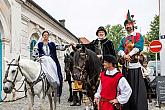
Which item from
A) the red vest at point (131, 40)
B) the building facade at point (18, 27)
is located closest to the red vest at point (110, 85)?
the red vest at point (131, 40)

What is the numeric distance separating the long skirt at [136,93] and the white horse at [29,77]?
2061mm

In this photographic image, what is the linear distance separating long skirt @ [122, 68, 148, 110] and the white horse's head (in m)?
2.25

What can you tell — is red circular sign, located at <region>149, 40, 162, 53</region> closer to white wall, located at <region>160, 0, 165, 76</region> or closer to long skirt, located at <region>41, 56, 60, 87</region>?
white wall, located at <region>160, 0, 165, 76</region>

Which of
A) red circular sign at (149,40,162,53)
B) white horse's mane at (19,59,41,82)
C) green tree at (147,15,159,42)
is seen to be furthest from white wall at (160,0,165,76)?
green tree at (147,15,159,42)

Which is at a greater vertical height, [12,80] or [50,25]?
[50,25]

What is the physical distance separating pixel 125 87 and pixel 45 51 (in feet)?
12.1

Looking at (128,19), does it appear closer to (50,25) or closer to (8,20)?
(8,20)

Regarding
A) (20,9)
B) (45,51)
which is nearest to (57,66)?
(45,51)

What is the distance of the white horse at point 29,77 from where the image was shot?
6.47 m

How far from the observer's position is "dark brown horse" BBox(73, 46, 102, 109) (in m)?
6.36

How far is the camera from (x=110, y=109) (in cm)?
468

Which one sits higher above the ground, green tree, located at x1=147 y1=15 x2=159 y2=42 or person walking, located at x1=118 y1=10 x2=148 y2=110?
green tree, located at x1=147 y1=15 x2=159 y2=42

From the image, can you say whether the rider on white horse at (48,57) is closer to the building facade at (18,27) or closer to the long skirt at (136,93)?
the long skirt at (136,93)

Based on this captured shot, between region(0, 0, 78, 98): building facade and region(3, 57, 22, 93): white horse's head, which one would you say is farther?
region(0, 0, 78, 98): building facade
